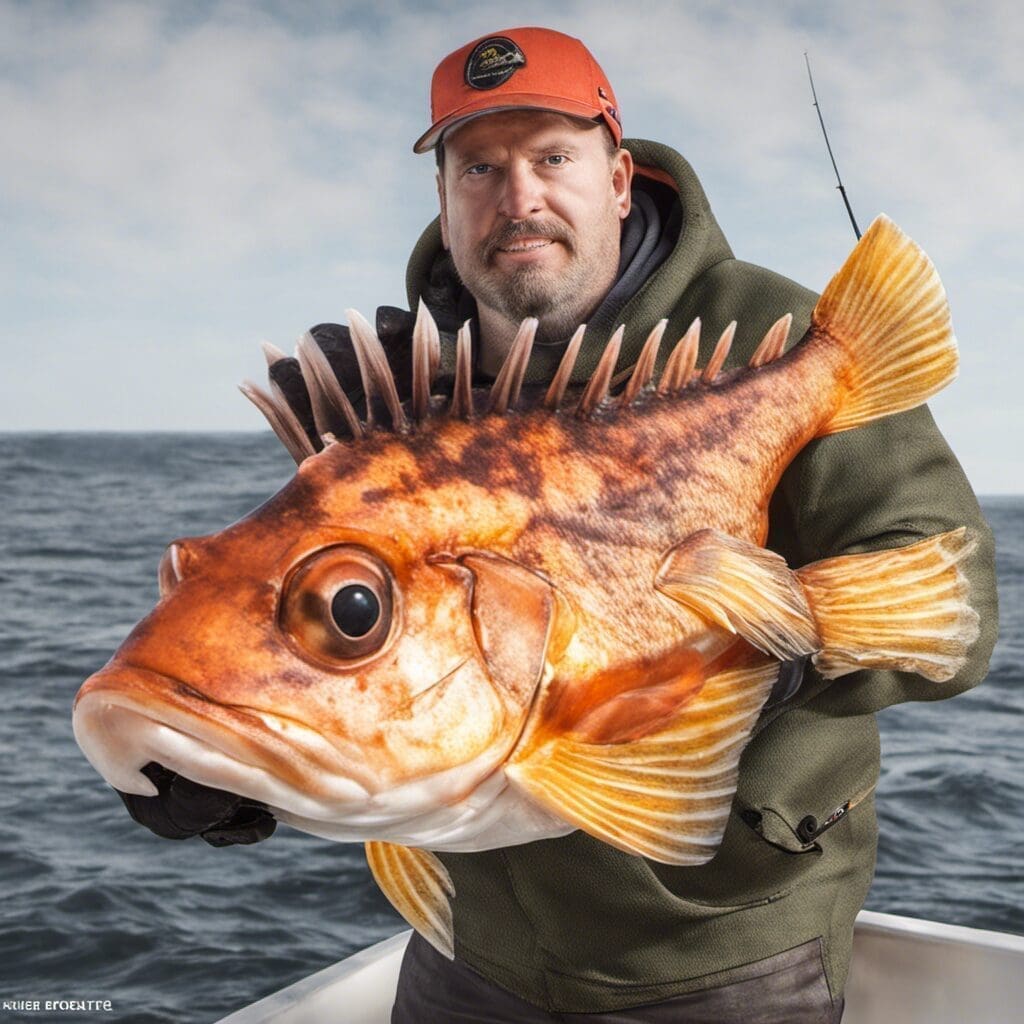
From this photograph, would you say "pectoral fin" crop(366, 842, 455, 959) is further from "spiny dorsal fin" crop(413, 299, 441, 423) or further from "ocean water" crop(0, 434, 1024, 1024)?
"ocean water" crop(0, 434, 1024, 1024)

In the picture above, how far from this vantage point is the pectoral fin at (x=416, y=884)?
6.92 feet

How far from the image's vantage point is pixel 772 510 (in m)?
2.36

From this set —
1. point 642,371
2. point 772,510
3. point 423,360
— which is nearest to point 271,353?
point 423,360

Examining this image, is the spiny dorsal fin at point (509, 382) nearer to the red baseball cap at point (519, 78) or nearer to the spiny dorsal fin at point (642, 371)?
the spiny dorsal fin at point (642, 371)

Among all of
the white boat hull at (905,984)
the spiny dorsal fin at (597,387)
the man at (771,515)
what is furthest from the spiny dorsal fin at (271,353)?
the white boat hull at (905,984)

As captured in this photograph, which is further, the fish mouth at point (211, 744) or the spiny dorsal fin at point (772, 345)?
the spiny dorsal fin at point (772, 345)

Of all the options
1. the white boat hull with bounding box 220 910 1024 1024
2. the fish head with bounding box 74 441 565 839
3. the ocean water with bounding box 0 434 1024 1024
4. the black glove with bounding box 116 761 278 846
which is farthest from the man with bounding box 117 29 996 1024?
the ocean water with bounding box 0 434 1024 1024

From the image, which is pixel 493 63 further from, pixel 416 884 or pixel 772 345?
pixel 416 884

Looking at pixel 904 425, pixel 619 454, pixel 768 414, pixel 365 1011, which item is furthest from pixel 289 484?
pixel 365 1011

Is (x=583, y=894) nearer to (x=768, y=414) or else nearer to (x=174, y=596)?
(x=768, y=414)

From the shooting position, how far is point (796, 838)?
93.6 inches

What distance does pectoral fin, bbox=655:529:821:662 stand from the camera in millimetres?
1733

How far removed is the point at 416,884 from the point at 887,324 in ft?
4.05

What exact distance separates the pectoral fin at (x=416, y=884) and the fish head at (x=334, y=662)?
468 millimetres
